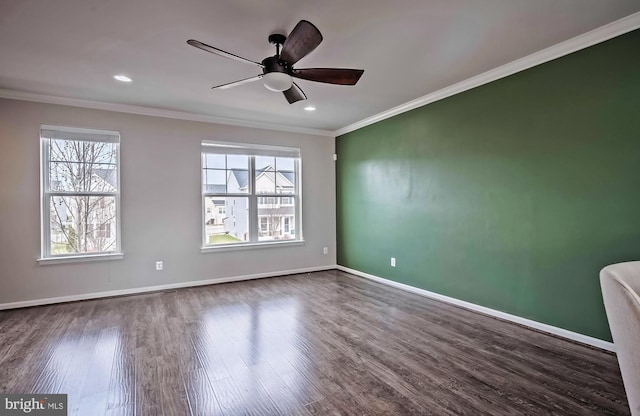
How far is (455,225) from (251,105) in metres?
3.06

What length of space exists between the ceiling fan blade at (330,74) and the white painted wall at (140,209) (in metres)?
2.68

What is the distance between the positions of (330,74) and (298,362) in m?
2.31

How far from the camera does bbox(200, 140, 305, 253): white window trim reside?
4758 mm

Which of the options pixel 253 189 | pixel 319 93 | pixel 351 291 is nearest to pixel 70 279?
pixel 253 189

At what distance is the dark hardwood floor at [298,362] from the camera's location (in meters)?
1.90

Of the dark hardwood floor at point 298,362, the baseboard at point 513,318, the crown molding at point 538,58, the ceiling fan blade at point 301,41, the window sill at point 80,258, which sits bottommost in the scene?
the dark hardwood floor at point 298,362

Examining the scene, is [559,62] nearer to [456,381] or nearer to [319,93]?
[319,93]

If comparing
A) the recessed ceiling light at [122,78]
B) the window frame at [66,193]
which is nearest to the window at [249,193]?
the window frame at [66,193]

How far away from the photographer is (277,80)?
2531 mm

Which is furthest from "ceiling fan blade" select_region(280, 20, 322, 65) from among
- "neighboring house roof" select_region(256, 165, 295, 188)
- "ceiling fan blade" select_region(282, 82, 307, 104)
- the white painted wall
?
"neighboring house roof" select_region(256, 165, 295, 188)

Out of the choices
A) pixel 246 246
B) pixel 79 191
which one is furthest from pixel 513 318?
pixel 79 191

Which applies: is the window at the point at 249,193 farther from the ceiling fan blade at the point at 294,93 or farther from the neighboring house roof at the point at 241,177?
the ceiling fan blade at the point at 294,93

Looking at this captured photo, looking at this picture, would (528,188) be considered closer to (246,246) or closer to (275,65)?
(275,65)

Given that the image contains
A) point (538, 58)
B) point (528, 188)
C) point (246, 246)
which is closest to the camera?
point (538, 58)
